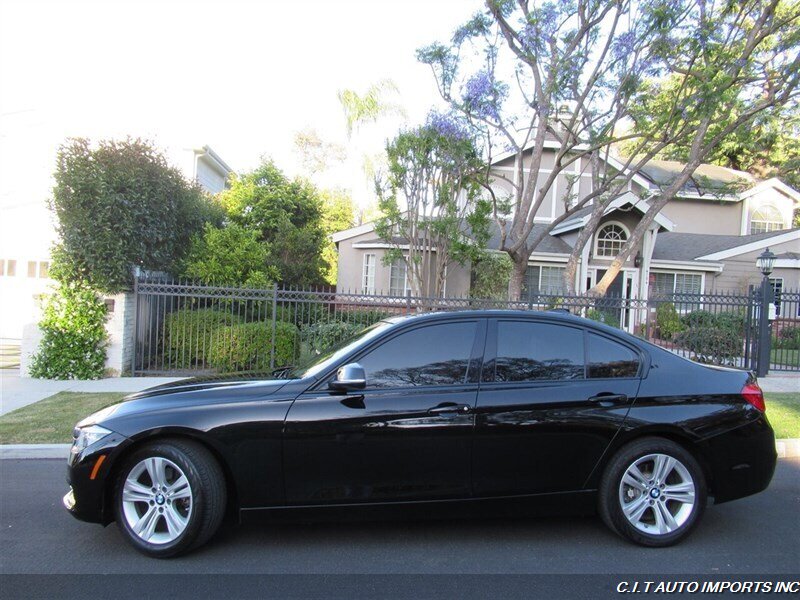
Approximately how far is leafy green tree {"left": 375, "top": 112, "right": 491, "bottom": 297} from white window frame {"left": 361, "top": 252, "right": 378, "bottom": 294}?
137 inches

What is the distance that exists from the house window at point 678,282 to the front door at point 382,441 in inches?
789

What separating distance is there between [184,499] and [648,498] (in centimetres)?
306

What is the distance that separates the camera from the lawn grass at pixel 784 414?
293 inches

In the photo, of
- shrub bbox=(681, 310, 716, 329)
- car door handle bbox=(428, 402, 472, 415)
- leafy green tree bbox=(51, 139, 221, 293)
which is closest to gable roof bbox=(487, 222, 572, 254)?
shrub bbox=(681, 310, 716, 329)

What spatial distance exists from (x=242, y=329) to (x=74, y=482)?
6.94 m

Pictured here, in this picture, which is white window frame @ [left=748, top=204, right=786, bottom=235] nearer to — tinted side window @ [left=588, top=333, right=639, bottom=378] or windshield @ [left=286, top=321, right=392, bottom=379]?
tinted side window @ [left=588, top=333, right=639, bottom=378]

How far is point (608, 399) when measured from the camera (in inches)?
162

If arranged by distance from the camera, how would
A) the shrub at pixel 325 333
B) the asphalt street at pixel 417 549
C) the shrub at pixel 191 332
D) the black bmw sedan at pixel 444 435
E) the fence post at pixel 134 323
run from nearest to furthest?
the asphalt street at pixel 417 549 → the black bmw sedan at pixel 444 435 → the fence post at pixel 134 323 → the shrub at pixel 191 332 → the shrub at pixel 325 333

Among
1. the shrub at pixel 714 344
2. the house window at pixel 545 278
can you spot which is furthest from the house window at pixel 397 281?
the shrub at pixel 714 344

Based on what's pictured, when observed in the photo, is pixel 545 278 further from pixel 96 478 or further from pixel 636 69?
pixel 96 478

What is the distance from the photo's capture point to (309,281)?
17.7 m

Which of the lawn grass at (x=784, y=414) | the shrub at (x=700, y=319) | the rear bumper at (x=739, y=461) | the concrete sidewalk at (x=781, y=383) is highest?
the shrub at (x=700, y=319)

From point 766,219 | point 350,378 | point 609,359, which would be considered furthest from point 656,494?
point 766,219

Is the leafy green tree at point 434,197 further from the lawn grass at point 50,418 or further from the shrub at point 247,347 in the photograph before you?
the lawn grass at point 50,418
